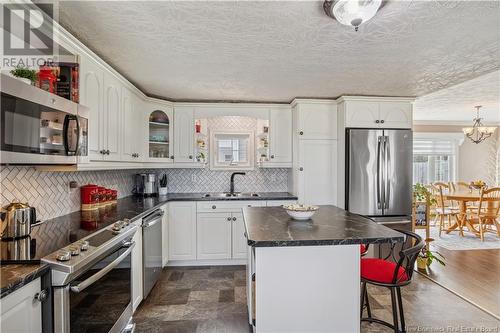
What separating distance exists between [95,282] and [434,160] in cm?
764

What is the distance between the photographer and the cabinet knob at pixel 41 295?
1.21 m

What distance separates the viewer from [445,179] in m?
6.68

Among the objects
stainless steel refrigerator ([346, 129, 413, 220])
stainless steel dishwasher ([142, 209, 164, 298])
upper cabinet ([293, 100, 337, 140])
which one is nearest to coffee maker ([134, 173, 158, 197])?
stainless steel dishwasher ([142, 209, 164, 298])

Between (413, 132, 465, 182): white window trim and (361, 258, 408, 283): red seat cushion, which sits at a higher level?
(413, 132, 465, 182): white window trim

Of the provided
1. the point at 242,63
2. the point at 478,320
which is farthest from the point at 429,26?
the point at 478,320

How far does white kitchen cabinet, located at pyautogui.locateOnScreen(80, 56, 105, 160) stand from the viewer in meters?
2.04

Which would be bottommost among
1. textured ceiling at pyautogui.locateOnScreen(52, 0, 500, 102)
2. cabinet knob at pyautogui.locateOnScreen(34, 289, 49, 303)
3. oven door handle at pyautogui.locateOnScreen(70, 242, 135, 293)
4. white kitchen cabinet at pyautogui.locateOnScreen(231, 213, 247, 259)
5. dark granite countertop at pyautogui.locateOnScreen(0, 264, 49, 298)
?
white kitchen cabinet at pyautogui.locateOnScreen(231, 213, 247, 259)

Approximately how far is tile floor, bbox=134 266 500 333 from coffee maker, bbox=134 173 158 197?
1.19 meters

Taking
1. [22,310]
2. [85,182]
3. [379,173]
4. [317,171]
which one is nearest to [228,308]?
[22,310]

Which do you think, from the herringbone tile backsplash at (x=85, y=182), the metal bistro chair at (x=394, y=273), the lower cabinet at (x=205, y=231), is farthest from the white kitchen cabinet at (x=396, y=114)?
the metal bistro chair at (x=394, y=273)

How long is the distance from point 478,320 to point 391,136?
2.23m

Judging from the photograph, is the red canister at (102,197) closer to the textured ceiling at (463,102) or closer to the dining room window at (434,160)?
the textured ceiling at (463,102)

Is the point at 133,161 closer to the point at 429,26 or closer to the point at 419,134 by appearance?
the point at 429,26

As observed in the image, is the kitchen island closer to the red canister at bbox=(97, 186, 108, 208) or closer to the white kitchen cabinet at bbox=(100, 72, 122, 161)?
the white kitchen cabinet at bbox=(100, 72, 122, 161)
